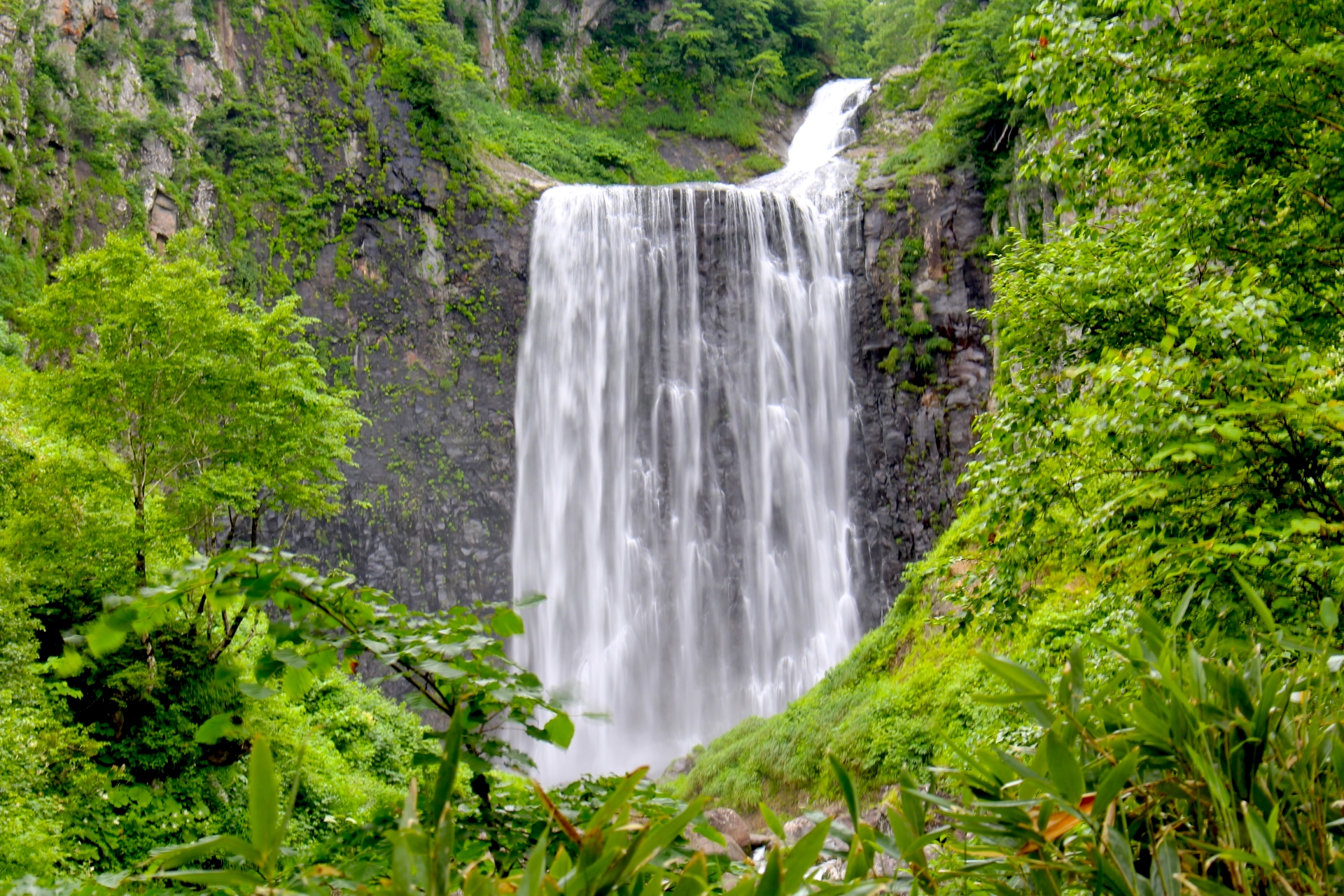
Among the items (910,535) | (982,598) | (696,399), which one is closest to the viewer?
(982,598)

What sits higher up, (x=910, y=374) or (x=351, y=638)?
Answer: (x=910, y=374)

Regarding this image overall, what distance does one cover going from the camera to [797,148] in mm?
31531

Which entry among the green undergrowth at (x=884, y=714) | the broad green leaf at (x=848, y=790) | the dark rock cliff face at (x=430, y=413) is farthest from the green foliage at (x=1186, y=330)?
the dark rock cliff face at (x=430, y=413)

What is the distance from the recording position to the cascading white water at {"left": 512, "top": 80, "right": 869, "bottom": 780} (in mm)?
19016

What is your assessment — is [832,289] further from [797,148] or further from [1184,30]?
[1184,30]

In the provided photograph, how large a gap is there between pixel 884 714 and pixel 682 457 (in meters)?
11.1

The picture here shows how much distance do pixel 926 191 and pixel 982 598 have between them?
63.5 ft

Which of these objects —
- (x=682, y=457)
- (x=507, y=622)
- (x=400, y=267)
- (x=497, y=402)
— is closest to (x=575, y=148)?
(x=400, y=267)

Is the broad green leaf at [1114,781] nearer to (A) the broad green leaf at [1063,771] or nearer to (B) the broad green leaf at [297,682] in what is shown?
(A) the broad green leaf at [1063,771]

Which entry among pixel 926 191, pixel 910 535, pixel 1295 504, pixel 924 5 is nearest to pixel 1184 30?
pixel 1295 504

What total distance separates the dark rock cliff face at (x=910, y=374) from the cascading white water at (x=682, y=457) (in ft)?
1.76

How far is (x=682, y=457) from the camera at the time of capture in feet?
67.5

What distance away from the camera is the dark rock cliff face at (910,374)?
19.6m

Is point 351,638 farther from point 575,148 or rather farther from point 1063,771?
point 575,148
